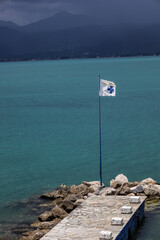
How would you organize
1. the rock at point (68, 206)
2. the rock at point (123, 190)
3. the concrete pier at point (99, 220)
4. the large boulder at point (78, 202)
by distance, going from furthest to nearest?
the rock at point (123, 190)
the large boulder at point (78, 202)
the rock at point (68, 206)
the concrete pier at point (99, 220)

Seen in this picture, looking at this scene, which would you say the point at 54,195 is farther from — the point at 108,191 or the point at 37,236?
the point at 37,236

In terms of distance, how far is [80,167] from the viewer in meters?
38.7

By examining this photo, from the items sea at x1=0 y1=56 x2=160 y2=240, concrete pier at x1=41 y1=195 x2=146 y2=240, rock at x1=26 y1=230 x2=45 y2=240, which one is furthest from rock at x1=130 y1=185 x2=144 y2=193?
Answer: rock at x1=26 y1=230 x2=45 y2=240

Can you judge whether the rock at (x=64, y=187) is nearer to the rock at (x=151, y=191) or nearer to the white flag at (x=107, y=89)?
the rock at (x=151, y=191)

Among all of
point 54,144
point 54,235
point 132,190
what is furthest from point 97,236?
point 54,144

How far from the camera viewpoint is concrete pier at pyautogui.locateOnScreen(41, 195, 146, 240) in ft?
69.7

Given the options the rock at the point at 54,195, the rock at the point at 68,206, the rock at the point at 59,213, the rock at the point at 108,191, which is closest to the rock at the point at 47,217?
the rock at the point at 59,213

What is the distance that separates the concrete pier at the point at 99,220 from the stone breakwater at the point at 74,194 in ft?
3.53

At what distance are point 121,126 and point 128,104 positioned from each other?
19527mm

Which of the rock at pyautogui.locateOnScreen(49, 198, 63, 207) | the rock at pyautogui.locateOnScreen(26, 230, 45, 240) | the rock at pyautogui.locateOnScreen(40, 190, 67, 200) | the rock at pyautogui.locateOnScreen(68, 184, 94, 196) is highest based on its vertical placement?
the rock at pyautogui.locateOnScreen(68, 184, 94, 196)

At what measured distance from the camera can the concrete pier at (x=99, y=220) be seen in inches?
837

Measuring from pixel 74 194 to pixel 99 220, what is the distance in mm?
5839

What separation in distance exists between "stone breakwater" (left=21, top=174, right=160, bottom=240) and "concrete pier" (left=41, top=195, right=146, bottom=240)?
1.08m

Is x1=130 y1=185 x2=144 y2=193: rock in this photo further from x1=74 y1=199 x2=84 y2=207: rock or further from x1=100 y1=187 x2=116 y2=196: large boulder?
x1=74 y1=199 x2=84 y2=207: rock
